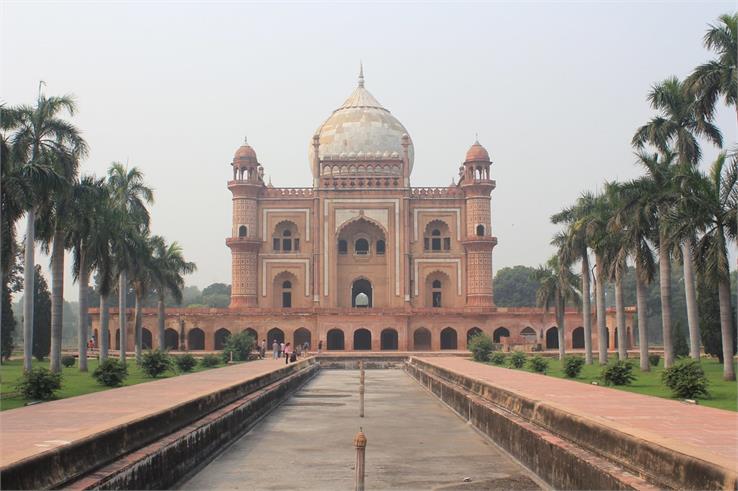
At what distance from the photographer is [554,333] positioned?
47625 millimetres

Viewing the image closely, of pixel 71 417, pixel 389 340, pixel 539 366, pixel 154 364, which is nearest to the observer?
pixel 71 417

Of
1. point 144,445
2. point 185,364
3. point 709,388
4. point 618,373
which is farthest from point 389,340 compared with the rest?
point 144,445

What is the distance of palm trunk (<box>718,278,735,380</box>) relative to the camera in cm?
1844

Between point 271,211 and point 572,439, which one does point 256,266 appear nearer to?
point 271,211

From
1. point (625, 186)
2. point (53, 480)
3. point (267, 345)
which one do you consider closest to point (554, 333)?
point (267, 345)

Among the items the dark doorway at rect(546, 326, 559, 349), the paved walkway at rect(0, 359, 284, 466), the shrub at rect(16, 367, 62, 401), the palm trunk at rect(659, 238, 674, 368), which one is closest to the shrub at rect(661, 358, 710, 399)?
the palm trunk at rect(659, 238, 674, 368)

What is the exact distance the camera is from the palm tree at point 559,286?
107 feet

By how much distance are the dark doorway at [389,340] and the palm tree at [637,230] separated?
78.0 ft

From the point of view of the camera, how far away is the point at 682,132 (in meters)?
22.4

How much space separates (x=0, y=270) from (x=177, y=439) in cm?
1119

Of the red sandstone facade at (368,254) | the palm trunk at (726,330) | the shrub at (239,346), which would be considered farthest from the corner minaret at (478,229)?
the palm trunk at (726,330)

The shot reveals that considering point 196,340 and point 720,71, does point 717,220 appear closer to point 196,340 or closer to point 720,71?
point 720,71

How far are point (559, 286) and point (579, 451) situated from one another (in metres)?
25.9

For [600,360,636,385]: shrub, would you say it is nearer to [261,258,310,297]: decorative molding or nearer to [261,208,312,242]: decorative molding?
[261,258,310,297]: decorative molding
